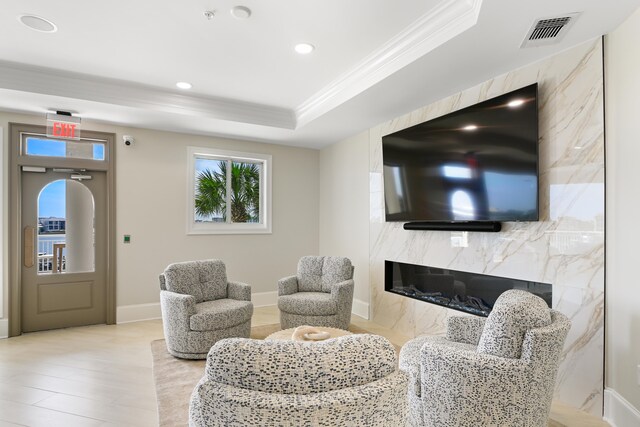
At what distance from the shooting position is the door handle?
4160 millimetres

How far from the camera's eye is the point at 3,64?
3287 mm

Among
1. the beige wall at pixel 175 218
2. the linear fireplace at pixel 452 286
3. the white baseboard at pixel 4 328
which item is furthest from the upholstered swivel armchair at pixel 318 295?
the white baseboard at pixel 4 328

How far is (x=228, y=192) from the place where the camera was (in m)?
5.43

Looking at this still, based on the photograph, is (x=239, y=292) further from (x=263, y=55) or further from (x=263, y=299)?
(x=263, y=55)

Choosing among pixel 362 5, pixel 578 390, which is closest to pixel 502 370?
pixel 578 390

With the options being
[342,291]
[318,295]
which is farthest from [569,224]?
[318,295]

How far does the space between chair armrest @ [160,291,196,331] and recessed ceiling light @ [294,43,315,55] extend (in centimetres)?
242

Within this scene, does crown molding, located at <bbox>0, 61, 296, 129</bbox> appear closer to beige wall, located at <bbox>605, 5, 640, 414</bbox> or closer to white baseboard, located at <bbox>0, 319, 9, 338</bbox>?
white baseboard, located at <bbox>0, 319, 9, 338</bbox>

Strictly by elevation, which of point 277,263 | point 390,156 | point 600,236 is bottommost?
point 277,263

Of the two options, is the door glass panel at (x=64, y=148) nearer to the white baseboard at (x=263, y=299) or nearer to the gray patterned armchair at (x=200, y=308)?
the gray patterned armchair at (x=200, y=308)

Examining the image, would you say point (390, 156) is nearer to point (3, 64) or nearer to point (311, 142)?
point (311, 142)

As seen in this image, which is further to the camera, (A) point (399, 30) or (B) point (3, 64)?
(B) point (3, 64)

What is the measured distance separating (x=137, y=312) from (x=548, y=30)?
5202 millimetres

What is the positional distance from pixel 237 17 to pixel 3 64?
8.17 ft
